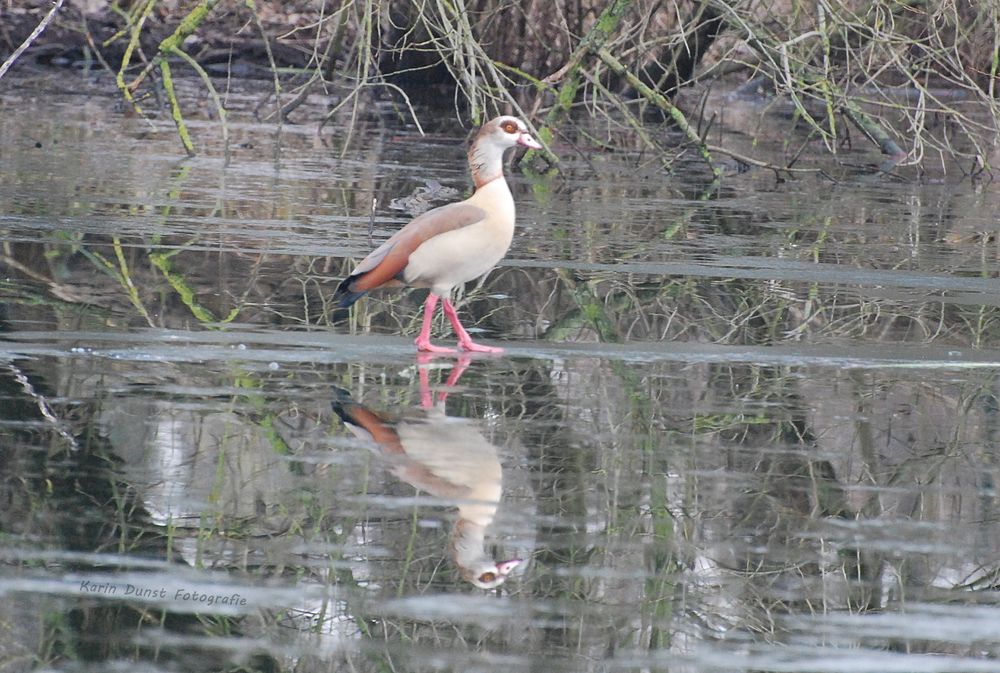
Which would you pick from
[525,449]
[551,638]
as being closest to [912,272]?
[525,449]

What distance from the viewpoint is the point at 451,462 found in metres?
5.61

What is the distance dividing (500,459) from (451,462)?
18 centimetres

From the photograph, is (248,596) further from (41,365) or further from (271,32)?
(271,32)

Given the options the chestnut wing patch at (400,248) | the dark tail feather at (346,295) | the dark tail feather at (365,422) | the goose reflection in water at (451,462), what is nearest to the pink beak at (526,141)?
the chestnut wing patch at (400,248)

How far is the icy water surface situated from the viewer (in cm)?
423

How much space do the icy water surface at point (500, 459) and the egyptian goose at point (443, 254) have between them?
27cm

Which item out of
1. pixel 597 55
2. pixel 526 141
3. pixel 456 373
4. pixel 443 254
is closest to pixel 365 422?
pixel 456 373

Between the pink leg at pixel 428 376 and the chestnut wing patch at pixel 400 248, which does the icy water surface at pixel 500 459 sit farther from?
the chestnut wing patch at pixel 400 248

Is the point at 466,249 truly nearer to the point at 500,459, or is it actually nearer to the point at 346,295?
the point at 346,295

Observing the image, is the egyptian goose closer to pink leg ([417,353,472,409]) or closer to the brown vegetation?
pink leg ([417,353,472,409])

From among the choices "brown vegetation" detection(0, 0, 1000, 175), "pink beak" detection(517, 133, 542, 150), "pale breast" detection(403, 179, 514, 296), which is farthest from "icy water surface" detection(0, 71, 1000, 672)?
"brown vegetation" detection(0, 0, 1000, 175)

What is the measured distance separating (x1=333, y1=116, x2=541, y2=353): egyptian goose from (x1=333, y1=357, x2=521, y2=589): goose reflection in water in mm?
924

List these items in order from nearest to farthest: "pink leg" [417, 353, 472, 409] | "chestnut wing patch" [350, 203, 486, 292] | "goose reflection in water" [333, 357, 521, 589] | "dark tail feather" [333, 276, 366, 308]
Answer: "goose reflection in water" [333, 357, 521, 589]
"pink leg" [417, 353, 472, 409]
"chestnut wing patch" [350, 203, 486, 292]
"dark tail feather" [333, 276, 366, 308]

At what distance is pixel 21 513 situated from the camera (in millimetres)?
4926
